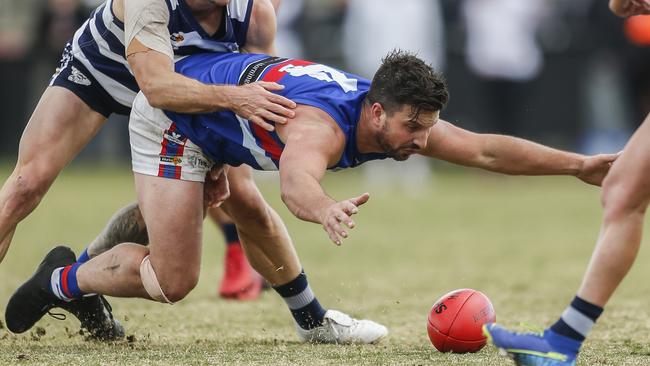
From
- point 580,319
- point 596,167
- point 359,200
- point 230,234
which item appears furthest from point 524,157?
point 230,234

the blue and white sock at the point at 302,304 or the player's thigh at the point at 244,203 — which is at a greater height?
the player's thigh at the point at 244,203

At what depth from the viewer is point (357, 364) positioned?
5.47 metres

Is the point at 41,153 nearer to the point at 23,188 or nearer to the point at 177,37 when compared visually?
the point at 23,188

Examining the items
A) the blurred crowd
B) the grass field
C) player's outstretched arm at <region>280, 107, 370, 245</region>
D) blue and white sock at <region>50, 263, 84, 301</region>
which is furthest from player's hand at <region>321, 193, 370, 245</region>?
the blurred crowd

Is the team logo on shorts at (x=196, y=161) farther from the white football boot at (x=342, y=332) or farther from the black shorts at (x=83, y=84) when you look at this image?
the white football boot at (x=342, y=332)

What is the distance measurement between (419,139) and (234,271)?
120 inches

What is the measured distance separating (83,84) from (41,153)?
1.44 feet

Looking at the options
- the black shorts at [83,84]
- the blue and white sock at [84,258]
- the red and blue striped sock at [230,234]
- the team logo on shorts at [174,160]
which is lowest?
the red and blue striped sock at [230,234]

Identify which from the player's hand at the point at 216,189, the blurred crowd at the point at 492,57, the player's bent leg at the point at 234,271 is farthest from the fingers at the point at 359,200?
the blurred crowd at the point at 492,57

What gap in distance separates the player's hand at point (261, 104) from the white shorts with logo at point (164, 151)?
1.52ft

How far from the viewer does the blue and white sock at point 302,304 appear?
6.40m

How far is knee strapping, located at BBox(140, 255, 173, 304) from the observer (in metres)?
5.86

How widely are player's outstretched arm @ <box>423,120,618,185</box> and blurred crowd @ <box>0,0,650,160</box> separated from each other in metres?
11.7

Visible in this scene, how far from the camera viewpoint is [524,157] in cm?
582
